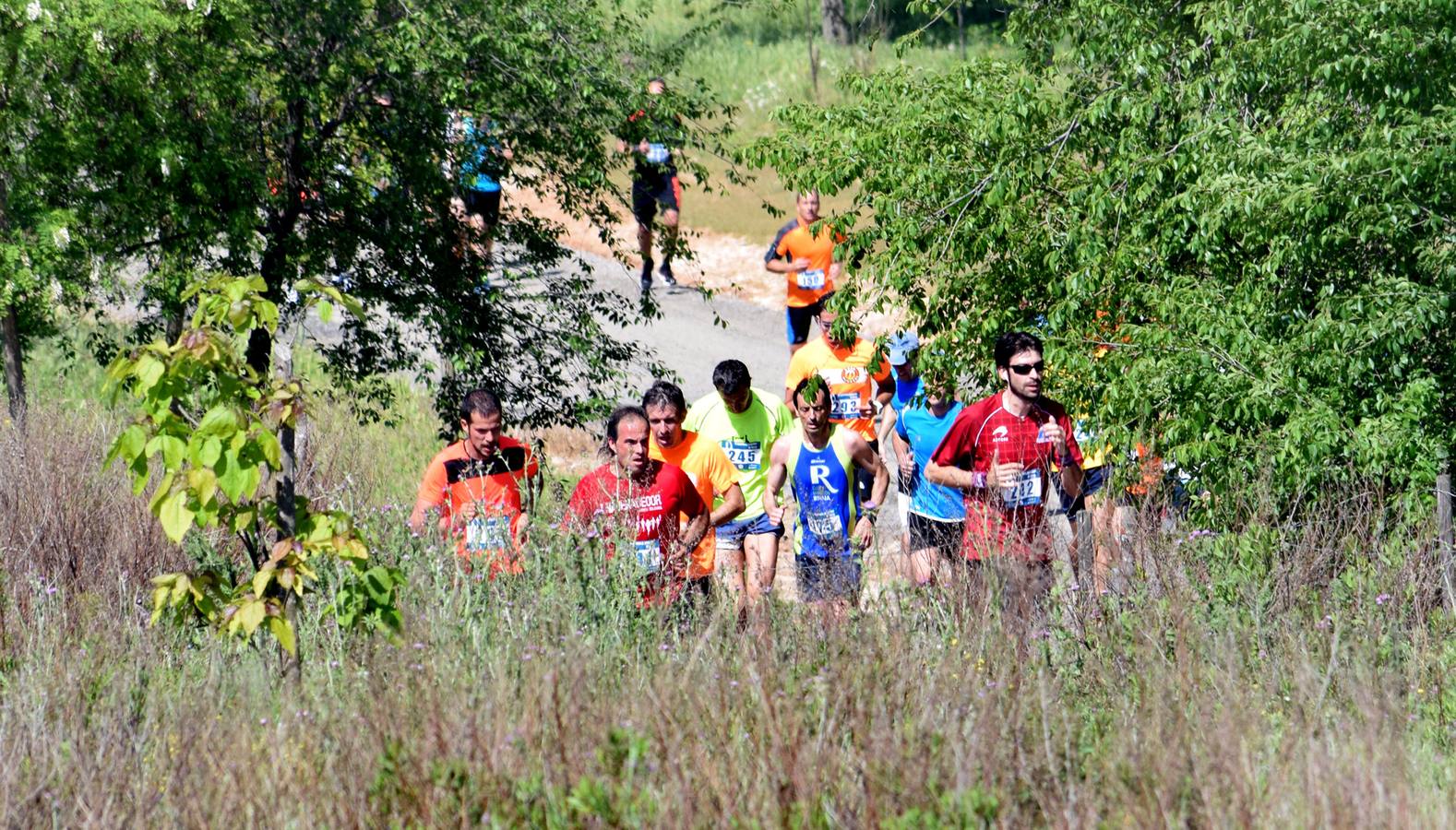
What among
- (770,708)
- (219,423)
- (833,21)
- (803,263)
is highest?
(833,21)

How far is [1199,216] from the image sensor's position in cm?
719

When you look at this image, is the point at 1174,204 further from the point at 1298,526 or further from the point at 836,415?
the point at 836,415

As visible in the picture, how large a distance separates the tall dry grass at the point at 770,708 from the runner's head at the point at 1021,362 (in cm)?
93

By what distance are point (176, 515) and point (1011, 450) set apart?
12.5 feet

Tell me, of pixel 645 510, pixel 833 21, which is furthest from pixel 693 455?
pixel 833 21

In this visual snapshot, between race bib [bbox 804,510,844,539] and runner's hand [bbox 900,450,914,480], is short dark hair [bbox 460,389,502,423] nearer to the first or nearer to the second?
race bib [bbox 804,510,844,539]

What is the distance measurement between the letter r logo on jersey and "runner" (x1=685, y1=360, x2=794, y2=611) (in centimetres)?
49

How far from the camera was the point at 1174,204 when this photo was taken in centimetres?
721

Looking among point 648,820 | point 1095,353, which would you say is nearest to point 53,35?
point 1095,353

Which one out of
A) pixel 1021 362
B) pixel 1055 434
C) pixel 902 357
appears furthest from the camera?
pixel 902 357

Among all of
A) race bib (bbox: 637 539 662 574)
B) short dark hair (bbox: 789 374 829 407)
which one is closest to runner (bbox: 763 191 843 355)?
short dark hair (bbox: 789 374 829 407)

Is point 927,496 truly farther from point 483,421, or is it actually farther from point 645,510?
point 483,421

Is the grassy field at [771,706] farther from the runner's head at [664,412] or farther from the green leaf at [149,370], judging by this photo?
the runner's head at [664,412]

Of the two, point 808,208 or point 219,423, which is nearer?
point 219,423
